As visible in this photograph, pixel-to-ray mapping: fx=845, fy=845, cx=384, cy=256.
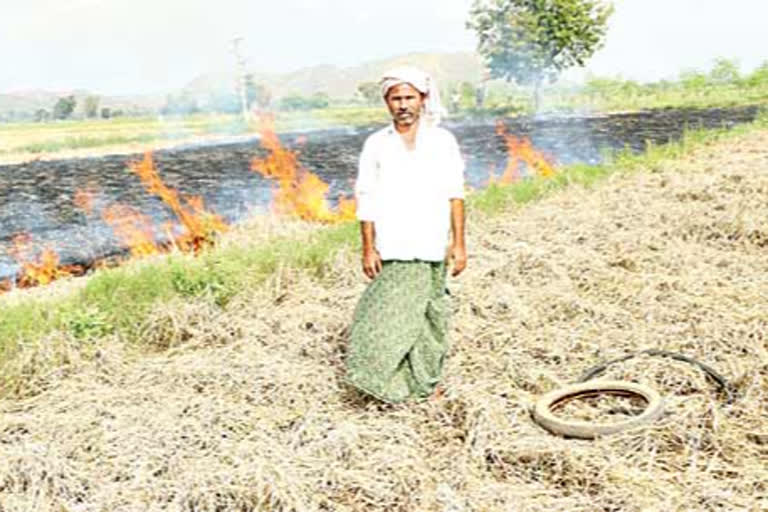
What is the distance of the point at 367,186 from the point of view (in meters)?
3.11

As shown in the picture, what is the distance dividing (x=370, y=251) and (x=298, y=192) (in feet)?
21.8

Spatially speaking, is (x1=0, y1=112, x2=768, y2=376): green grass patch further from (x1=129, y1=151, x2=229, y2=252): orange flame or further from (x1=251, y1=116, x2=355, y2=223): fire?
(x1=251, y1=116, x2=355, y2=223): fire

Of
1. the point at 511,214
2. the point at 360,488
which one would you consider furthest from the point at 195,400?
the point at 511,214

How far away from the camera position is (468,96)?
40469 mm

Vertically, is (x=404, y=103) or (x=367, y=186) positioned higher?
(x=404, y=103)

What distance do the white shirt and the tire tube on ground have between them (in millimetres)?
674

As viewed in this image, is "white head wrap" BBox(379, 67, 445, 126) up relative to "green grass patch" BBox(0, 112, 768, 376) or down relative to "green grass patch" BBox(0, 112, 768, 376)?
up

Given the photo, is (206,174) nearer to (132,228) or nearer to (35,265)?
(132,228)

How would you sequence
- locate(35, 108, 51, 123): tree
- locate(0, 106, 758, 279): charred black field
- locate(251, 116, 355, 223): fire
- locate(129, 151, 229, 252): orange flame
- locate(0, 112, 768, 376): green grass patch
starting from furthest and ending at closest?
1. locate(35, 108, 51, 123): tree
2. locate(0, 106, 758, 279): charred black field
3. locate(251, 116, 355, 223): fire
4. locate(129, 151, 229, 252): orange flame
5. locate(0, 112, 768, 376): green grass patch

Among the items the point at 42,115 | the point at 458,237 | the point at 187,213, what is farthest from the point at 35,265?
the point at 42,115

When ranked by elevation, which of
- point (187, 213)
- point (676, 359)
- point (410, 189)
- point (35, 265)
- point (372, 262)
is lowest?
point (35, 265)

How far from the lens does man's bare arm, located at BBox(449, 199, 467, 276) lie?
10.2 ft

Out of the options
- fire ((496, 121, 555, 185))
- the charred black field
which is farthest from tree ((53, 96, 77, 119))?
fire ((496, 121, 555, 185))

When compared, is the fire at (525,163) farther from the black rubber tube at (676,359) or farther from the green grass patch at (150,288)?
the black rubber tube at (676,359)
